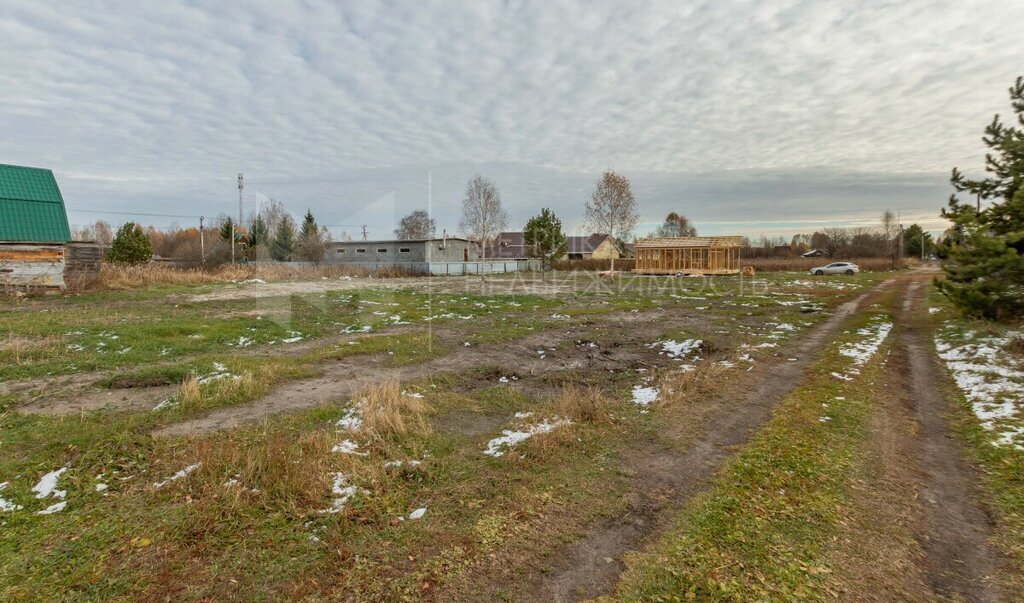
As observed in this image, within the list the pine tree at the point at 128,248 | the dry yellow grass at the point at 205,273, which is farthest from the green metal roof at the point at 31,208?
the pine tree at the point at 128,248

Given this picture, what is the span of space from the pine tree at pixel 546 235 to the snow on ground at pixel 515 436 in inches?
1622

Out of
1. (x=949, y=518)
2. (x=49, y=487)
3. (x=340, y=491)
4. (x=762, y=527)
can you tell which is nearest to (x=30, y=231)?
(x=49, y=487)

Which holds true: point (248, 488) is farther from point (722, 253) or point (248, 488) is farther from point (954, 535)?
point (722, 253)

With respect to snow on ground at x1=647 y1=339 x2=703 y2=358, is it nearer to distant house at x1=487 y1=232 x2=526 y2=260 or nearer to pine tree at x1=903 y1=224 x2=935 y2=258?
distant house at x1=487 y1=232 x2=526 y2=260

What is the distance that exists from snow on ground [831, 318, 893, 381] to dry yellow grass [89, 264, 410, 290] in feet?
97.9

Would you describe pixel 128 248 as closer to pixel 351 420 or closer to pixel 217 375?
pixel 217 375

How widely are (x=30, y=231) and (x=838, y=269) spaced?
57625 millimetres

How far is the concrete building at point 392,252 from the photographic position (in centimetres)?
4694

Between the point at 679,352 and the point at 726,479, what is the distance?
20.8ft

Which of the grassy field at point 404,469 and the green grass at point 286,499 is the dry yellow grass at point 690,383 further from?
the green grass at point 286,499

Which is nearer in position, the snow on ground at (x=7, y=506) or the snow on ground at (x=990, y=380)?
the snow on ground at (x=7, y=506)

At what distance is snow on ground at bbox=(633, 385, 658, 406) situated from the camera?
7.06 metres

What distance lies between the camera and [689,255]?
131 ft

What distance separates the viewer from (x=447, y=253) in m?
49.6
